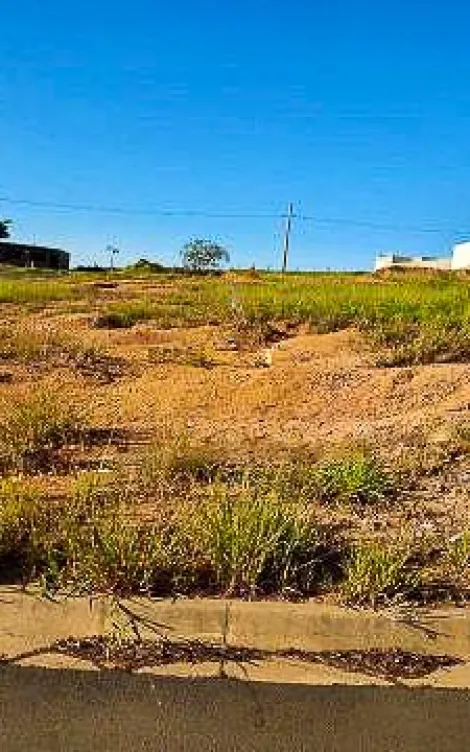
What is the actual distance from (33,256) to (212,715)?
266ft

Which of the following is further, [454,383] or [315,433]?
[454,383]

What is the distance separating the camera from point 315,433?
296 inches

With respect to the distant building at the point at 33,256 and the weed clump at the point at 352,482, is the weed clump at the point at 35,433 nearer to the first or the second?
the weed clump at the point at 352,482

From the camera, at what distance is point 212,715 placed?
362 centimetres

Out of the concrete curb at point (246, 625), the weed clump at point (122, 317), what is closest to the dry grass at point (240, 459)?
the concrete curb at point (246, 625)

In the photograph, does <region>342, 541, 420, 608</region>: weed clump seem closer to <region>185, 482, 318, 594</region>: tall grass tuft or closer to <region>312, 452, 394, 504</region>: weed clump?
<region>185, 482, 318, 594</region>: tall grass tuft

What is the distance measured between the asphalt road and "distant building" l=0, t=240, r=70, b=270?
70977mm

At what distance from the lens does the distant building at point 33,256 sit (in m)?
77.7

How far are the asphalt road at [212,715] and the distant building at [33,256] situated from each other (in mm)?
70977

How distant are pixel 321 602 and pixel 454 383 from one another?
459cm

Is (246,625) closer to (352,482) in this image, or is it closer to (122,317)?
(352,482)

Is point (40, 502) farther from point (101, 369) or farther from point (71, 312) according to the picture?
point (71, 312)

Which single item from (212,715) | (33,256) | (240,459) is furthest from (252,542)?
(33,256)

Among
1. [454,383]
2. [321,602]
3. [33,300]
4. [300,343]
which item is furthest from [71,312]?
[321,602]
